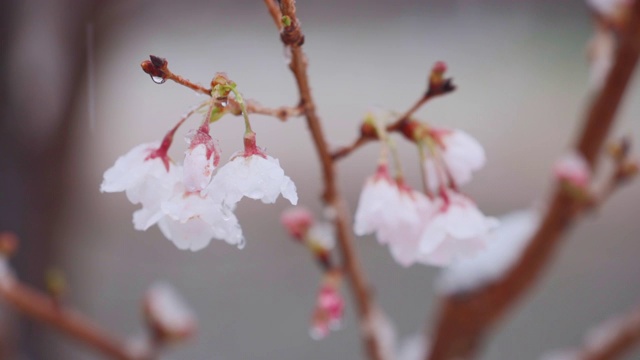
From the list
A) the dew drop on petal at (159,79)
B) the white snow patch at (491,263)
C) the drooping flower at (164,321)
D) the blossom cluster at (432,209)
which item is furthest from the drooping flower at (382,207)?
the drooping flower at (164,321)

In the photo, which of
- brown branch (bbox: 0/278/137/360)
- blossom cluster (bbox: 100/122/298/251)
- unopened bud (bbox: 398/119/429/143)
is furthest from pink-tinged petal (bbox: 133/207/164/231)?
brown branch (bbox: 0/278/137/360)

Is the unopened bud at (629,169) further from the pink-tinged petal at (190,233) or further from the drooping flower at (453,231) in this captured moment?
the pink-tinged petal at (190,233)

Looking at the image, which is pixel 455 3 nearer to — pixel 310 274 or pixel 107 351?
pixel 310 274

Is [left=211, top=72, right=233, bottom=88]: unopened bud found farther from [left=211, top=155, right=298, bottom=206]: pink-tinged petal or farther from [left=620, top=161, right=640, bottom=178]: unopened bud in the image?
[left=620, top=161, right=640, bottom=178]: unopened bud

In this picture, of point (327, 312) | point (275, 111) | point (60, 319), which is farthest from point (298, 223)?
point (60, 319)

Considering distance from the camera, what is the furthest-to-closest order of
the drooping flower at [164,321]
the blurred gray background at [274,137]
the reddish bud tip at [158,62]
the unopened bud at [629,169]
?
the blurred gray background at [274,137], the drooping flower at [164,321], the unopened bud at [629,169], the reddish bud tip at [158,62]

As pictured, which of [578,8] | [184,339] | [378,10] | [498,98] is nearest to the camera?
[184,339]

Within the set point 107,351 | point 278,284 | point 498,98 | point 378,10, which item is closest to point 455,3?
point 378,10

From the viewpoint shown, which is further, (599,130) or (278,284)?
(278,284)
